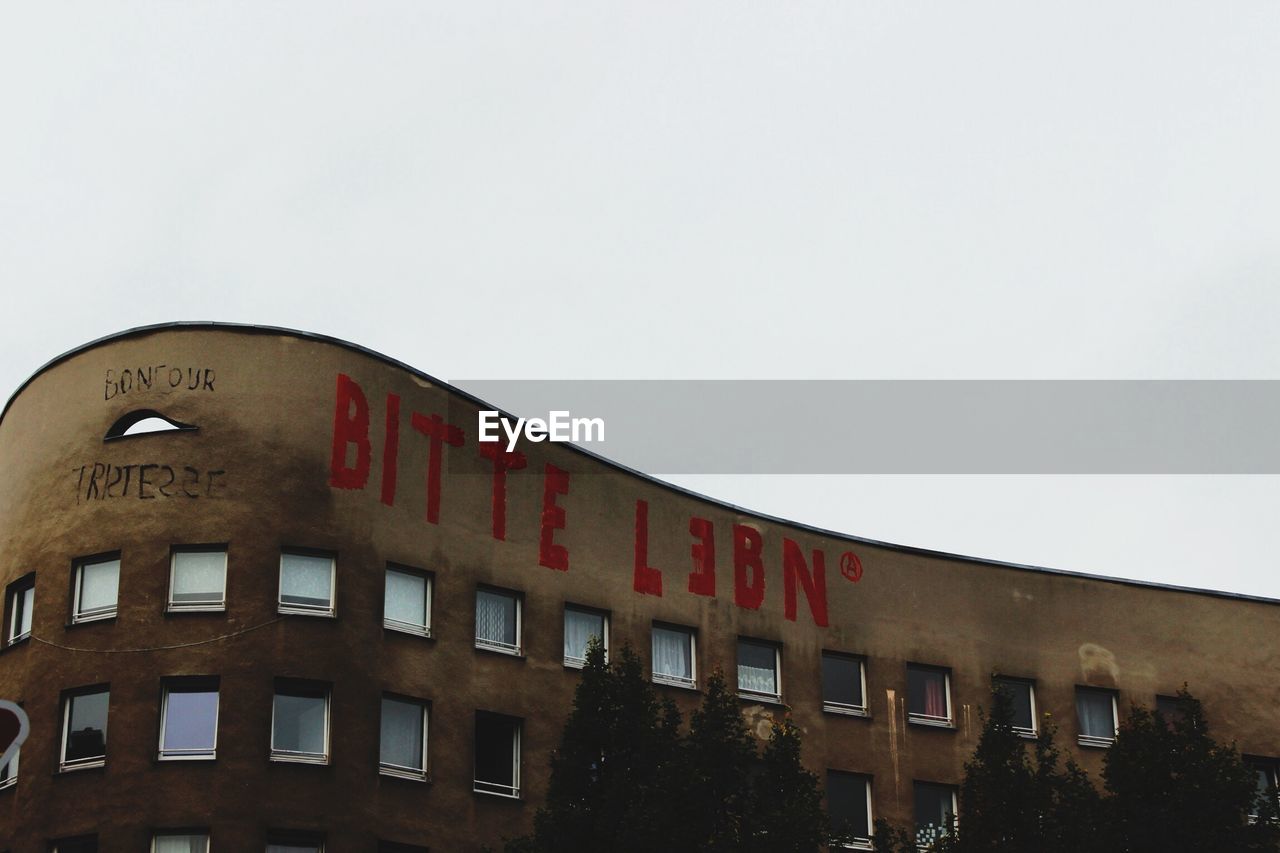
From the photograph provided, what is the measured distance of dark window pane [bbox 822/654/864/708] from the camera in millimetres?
49406

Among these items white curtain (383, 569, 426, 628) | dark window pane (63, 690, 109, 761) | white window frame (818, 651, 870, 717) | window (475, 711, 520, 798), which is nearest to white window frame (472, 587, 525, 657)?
white curtain (383, 569, 426, 628)

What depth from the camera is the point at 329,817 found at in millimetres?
38531

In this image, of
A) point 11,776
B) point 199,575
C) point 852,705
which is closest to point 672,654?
point 852,705

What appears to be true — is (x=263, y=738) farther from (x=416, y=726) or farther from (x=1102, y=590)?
(x=1102, y=590)

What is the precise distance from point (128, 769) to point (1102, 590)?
100 ft

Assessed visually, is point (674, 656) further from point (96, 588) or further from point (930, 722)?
point (96, 588)

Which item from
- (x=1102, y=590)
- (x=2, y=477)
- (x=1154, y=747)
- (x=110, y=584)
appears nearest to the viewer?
(x=1154, y=747)

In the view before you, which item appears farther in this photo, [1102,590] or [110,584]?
[1102,590]

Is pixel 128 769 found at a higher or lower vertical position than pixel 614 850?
higher

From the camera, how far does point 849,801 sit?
1895 inches

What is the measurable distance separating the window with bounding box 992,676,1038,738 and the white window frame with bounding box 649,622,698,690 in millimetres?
10076

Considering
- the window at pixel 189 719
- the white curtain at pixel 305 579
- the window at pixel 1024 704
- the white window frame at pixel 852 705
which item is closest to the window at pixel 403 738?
the white curtain at pixel 305 579

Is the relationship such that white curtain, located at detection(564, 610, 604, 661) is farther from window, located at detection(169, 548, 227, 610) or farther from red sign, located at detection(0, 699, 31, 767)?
red sign, located at detection(0, 699, 31, 767)

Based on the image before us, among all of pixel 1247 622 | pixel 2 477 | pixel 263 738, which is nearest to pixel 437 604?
pixel 263 738
